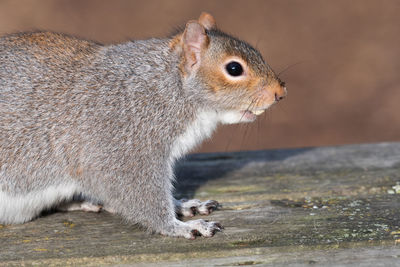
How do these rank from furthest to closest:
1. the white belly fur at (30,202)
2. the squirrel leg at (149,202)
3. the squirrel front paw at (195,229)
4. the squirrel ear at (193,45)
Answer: the squirrel ear at (193,45)
the white belly fur at (30,202)
the squirrel leg at (149,202)
the squirrel front paw at (195,229)

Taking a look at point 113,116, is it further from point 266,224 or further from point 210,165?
point 210,165

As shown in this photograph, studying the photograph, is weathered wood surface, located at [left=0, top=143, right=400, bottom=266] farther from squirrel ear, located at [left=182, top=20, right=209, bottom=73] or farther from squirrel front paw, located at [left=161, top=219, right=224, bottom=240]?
squirrel ear, located at [left=182, top=20, right=209, bottom=73]

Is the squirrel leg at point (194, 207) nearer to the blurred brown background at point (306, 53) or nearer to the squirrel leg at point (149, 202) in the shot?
the squirrel leg at point (149, 202)

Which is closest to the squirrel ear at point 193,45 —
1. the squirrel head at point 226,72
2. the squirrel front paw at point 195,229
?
the squirrel head at point 226,72

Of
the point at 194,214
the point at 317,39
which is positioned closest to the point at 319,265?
the point at 194,214

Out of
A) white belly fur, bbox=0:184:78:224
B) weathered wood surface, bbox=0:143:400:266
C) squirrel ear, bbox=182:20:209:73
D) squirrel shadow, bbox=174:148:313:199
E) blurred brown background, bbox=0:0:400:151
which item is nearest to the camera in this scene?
weathered wood surface, bbox=0:143:400:266

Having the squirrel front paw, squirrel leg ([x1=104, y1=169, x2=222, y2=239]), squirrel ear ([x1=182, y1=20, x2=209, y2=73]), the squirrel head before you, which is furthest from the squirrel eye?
the squirrel front paw

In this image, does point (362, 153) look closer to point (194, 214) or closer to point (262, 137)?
point (194, 214)

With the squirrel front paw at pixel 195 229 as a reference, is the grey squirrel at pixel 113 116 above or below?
above

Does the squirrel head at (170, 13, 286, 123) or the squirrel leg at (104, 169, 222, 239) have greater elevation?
the squirrel head at (170, 13, 286, 123)

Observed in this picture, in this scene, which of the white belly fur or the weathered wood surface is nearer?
the weathered wood surface
